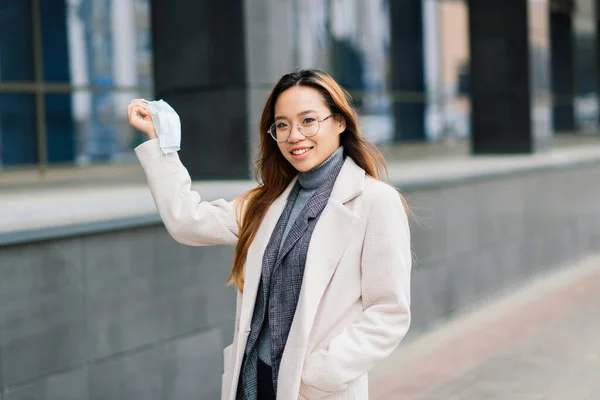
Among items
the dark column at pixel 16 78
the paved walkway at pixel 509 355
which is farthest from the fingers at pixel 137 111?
the dark column at pixel 16 78

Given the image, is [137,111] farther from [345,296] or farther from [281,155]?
[345,296]

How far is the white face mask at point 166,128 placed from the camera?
9.69 feet

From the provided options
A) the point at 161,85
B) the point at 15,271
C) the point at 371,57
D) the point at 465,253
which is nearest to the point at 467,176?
the point at 465,253

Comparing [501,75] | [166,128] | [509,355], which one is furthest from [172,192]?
[501,75]

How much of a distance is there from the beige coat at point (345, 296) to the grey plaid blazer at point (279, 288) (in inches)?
1.2

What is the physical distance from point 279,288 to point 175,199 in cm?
53

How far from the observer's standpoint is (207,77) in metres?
8.38

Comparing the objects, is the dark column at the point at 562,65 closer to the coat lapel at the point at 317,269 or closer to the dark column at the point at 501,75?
the dark column at the point at 501,75

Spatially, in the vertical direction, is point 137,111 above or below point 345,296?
above

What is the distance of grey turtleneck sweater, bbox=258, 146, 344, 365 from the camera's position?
9.02ft

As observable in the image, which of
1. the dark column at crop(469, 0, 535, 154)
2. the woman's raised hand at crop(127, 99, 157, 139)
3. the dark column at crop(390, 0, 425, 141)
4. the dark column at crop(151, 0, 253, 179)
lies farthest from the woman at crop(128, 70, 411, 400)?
the dark column at crop(390, 0, 425, 141)

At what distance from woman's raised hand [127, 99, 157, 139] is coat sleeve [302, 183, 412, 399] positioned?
852mm

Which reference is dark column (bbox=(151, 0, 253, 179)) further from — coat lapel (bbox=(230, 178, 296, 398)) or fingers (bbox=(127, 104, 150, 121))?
coat lapel (bbox=(230, 178, 296, 398))

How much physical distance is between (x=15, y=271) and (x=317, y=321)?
2153 millimetres
